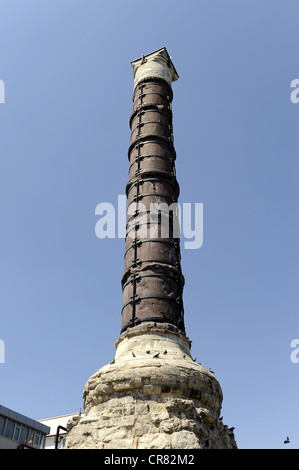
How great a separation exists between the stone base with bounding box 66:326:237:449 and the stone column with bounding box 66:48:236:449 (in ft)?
0.05

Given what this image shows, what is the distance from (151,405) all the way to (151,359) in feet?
2.36

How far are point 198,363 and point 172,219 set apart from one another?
10.4ft

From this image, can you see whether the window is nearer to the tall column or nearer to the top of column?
the tall column

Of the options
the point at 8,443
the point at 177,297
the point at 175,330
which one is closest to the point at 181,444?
the point at 175,330

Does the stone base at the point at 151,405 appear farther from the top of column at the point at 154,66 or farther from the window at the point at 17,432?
the window at the point at 17,432

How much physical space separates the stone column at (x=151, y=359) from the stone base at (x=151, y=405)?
14 millimetres

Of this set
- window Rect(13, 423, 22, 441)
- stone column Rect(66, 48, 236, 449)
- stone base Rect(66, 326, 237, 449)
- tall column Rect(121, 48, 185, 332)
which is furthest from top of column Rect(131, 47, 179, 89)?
window Rect(13, 423, 22, 441)

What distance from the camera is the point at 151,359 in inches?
267

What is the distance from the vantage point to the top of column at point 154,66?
469 inches

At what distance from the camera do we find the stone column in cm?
609

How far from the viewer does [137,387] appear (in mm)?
6500

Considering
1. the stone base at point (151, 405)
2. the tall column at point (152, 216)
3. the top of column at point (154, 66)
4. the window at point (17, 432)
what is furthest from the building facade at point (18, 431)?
the top of column at point (154, 66)

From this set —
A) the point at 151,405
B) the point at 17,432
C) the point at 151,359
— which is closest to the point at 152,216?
the point at 151,359

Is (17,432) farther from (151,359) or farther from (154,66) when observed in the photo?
(154,66)
